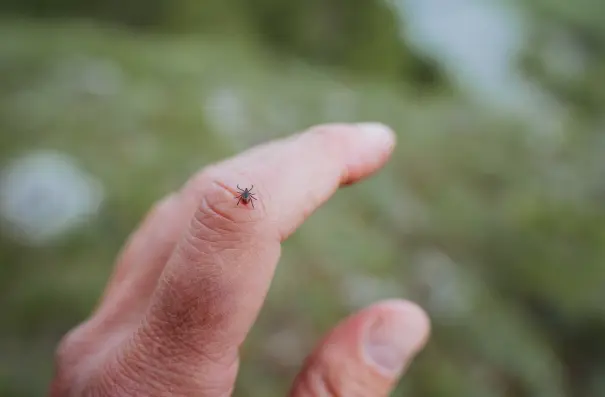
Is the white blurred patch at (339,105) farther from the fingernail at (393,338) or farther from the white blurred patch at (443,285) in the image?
the fingernail at (393,338)

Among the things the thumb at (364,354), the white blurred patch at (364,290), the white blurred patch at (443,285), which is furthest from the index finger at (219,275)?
the white blurred patch at (443,285)

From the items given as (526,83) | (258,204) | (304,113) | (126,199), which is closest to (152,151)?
(126,199)

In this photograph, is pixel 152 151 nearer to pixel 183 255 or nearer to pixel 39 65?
pixel 39 65

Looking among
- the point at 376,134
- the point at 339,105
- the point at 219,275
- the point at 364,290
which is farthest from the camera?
the point at 339,105

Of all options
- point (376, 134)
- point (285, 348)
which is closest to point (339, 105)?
point (285, 348)

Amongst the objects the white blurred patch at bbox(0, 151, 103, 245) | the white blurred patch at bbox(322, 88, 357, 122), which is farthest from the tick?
the white blurred patch at bbox(322, 88, 357, 122)

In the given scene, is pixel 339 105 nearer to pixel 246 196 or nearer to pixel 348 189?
pixel 348 189
